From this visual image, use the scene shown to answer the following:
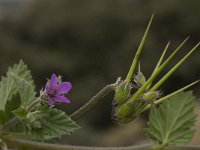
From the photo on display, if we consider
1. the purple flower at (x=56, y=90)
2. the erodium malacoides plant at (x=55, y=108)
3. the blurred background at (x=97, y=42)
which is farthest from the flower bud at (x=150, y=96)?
the blurred background at (x=97, y=42)

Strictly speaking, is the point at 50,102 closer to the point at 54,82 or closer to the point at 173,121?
the point at 54,82

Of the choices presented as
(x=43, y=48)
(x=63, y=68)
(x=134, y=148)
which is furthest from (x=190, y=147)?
(x=43, y=48)

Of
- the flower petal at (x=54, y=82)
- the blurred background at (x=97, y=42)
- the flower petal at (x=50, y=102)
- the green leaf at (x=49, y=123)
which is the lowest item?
the green leaf at (x=49, y=123)

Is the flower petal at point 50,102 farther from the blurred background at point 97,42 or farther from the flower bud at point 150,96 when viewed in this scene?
the blurred background at point 97,42

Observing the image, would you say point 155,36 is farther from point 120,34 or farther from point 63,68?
point 63,68

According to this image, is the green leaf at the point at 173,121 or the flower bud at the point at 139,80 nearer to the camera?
the flower bud at the point at 139,80

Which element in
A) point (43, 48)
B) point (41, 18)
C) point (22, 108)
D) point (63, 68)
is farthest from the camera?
point (41, 18)

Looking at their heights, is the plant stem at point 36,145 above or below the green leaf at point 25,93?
below
